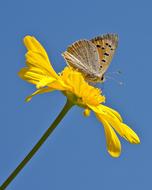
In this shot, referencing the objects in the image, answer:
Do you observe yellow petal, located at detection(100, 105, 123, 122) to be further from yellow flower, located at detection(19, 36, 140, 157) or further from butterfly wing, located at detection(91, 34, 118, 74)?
butterfly wing, located at detection(91, 34, 118, 74)

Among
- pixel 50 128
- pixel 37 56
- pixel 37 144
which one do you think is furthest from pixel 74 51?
pixel 37 144

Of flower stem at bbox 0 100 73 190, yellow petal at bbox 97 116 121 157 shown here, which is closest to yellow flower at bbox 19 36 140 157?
yellow petal at bbox 97 116 121 157

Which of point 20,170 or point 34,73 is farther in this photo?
point 34,73

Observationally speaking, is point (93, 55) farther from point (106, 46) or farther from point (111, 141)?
point (111, 141)

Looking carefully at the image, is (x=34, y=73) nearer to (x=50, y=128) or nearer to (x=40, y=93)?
(x=40, y=93)

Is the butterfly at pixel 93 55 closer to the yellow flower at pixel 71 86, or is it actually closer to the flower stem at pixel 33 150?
the yellow flower at pixel 71 86

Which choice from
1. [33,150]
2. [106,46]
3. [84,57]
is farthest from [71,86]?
[33,150]

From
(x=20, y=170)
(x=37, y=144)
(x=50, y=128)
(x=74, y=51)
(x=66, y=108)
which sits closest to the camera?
(x=20, y=170)
